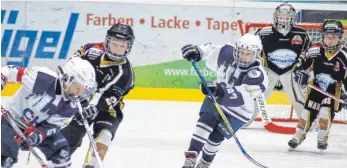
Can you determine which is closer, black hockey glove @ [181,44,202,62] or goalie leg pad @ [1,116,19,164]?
goalie leg pad @ [1,116,19,164]

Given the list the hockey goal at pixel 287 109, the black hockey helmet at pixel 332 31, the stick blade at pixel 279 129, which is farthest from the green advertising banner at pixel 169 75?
the black hockey helmet at pixel 332 31

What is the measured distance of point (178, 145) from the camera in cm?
653

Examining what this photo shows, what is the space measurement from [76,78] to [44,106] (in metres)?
0.25

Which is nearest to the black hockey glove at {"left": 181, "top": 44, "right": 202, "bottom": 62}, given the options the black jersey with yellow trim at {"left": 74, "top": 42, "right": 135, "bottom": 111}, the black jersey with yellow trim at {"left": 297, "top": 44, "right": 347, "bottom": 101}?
the black jersey with yellow trim at {"left": 74, "top": 42, "right": 135, "bottom": 111}

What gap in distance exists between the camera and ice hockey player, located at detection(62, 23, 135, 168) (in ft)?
16.7

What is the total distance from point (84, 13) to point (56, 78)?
3.96 m

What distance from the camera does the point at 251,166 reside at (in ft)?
19.6

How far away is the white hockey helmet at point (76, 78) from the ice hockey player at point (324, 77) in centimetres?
255

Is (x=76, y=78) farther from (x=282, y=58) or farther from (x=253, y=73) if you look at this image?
(x=282, y=58)

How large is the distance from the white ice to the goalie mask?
809mm

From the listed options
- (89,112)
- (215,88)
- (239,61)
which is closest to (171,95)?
(239,61)

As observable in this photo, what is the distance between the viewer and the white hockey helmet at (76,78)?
425 centimetres

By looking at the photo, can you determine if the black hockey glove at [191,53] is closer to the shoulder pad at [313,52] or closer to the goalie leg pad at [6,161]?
the goalie leg pad at [6,161]

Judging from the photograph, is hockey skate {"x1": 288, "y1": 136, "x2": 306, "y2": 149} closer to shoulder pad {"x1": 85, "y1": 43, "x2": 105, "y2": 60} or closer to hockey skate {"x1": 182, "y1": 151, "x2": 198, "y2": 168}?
hockey skate {"x1": 182, "y1": 151, "x2": 198, "y2": 168}
